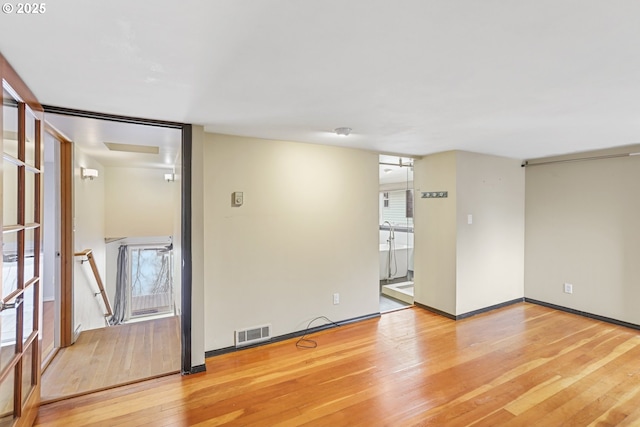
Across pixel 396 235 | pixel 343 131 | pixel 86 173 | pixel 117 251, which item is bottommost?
pixel 117 251

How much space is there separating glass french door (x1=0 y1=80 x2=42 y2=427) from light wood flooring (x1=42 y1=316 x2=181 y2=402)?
0.36 metres

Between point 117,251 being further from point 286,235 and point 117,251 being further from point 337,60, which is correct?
point 337,60

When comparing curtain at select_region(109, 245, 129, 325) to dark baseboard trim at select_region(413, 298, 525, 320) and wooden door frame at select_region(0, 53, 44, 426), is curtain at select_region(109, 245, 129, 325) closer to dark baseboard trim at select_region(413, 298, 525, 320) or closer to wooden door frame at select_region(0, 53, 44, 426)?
wooden door frame at select_region(0, 53, 44, 426)

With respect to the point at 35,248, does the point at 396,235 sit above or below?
below

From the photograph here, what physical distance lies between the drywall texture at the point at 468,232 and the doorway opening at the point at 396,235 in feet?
1.16

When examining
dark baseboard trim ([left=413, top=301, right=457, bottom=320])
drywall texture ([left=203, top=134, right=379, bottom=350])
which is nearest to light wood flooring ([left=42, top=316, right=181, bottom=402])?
drywall texture ([left=203, top=134, right=379, bottom=350])

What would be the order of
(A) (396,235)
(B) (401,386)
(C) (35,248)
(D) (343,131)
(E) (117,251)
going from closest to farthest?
(C) (35,248), (B) (401,386), (D) (343,131), (E) (117,251), (A) (396,235)

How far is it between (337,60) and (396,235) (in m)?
5.29

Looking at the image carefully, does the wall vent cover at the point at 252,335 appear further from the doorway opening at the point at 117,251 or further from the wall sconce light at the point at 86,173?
the wall sconce light at the point at 86,173

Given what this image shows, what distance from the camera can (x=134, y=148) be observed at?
12.7ft

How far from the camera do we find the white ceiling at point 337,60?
1174 mm

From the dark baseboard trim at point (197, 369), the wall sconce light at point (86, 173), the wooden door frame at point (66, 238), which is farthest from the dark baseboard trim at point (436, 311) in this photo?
the wall sconce light at point (86, 173)

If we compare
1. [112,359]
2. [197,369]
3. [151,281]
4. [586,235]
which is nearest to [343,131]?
[197,369]

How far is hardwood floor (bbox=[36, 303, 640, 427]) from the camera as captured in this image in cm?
207
